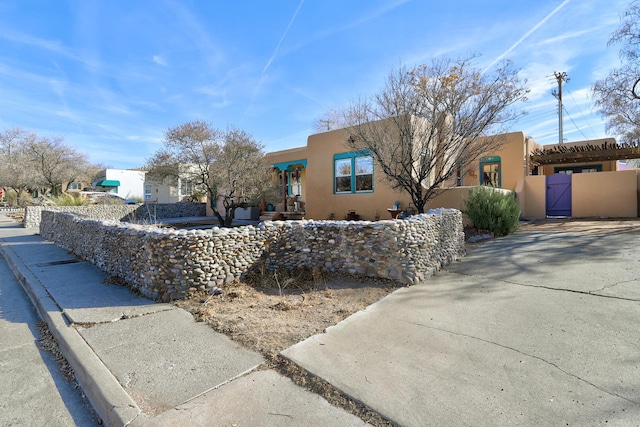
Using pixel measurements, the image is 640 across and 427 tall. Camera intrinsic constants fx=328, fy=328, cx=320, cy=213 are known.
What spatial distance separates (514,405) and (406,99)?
26.6 feet

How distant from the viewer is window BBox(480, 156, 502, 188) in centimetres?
1501

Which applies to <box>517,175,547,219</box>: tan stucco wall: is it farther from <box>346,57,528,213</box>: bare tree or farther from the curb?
the curb

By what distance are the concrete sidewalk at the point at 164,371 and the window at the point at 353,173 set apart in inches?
363

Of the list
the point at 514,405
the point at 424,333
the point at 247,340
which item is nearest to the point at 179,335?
the point at 247,340

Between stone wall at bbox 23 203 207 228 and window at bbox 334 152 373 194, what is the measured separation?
7848 millimetres

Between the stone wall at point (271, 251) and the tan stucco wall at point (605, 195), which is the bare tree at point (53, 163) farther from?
the tan stucco wall at point (605, 195)

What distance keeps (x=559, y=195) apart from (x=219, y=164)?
47.2 ft

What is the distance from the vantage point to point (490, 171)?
15680 millimetres

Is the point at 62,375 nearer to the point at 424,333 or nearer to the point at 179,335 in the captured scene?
the point at 179,335

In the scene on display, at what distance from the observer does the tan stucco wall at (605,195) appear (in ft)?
41.9

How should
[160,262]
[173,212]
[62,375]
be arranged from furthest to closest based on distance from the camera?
[173,212], [160,262], [62,375]

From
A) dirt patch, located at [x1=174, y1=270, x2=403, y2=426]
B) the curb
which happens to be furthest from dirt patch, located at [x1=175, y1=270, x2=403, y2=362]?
the curb

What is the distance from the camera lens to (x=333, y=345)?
348 centimetres

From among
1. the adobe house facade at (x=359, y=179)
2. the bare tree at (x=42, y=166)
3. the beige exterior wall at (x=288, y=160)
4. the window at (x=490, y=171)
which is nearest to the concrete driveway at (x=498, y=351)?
the adobe house facade at (x=359, y=179)
